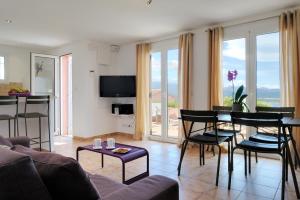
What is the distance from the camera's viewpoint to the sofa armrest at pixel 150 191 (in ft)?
3.80

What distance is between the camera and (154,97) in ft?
17.7

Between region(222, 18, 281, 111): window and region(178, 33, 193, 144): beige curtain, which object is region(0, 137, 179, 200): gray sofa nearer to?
region(222, 18, 281, 111): window

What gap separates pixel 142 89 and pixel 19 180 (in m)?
4.57

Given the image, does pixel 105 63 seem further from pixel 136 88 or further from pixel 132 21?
pixel 132 21

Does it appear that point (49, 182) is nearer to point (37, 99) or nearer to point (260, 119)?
point (260, 119)

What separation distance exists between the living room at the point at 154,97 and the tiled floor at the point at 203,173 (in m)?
0.02

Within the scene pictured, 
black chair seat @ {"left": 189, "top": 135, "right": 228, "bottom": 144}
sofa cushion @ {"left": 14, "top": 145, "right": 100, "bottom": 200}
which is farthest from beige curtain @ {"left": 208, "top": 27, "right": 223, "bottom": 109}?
sofa cushion @ {"left": 14, "top": 145, "right": 100, "bottom": 200}

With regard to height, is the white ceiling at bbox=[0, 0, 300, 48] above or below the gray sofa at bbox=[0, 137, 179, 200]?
above

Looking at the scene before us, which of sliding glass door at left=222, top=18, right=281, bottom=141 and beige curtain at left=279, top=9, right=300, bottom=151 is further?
sliding glass door at left=222, top=18, right=281, bottom=141

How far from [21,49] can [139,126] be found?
378cm

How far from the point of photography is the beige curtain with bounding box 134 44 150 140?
5.37 meters

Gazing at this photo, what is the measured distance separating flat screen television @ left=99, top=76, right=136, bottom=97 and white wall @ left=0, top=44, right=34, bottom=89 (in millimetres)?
2209

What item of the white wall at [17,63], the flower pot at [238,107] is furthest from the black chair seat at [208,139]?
the white wall at [17,63]

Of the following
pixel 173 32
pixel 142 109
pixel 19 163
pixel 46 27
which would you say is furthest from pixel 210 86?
Result: pixel 19 163
